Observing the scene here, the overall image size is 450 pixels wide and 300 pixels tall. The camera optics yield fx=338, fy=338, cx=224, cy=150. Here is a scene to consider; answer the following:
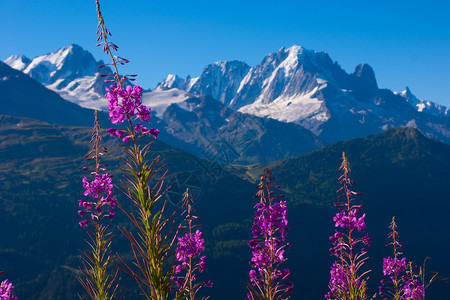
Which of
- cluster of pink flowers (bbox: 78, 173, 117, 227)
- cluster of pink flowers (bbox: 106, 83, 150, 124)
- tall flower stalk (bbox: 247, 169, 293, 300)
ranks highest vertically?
cluster of pink flowers (bbox: 106, 83, 150, 124)

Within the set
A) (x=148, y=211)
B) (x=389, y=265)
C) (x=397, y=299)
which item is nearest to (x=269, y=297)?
(x=148, y=211)

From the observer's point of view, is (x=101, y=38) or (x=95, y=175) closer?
(x=101, y=38)

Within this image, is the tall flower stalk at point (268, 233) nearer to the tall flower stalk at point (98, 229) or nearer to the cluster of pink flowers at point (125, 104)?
the tall flower stalk at point (98, 229)

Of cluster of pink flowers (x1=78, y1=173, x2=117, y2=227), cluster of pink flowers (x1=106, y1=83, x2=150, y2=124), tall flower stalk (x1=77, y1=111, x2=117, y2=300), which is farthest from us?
cluster of pink flowers (x1=78, y1=173, x2=117, y2=227)

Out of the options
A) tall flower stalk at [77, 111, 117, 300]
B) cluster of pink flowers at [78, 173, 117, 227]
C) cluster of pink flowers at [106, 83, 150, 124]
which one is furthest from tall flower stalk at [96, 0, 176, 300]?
cluster of pink flowers at [78, 173, 117, 227]

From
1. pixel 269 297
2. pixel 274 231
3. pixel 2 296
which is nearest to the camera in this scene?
pixel 269 297

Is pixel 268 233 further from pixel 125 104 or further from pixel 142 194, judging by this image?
pixel 125 104

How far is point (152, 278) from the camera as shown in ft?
13.9

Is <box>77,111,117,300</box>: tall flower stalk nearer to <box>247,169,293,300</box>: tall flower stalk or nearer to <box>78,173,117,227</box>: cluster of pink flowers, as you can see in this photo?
<box>78,173,117,227</box>: cluster of pink flowers

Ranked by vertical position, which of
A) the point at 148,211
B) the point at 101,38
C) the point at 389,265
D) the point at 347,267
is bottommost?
the point at 389,265

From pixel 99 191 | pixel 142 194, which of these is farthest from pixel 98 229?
pixel 142 194

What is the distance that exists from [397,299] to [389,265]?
15.3 ft

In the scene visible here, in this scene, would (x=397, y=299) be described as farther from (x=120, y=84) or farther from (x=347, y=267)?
(x=120, y=84)

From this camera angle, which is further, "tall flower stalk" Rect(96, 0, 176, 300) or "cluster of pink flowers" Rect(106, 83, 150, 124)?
"cluster of pink flowers" Rect(106, 83, 150, 124)
